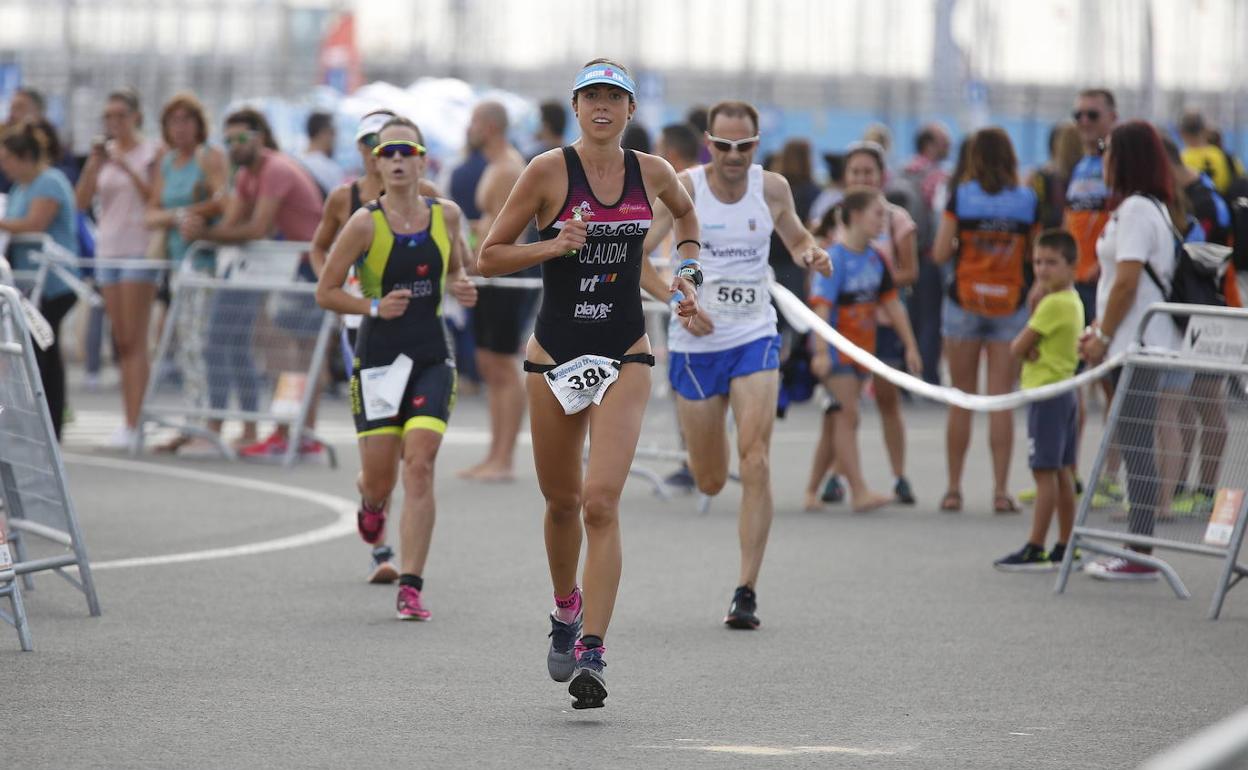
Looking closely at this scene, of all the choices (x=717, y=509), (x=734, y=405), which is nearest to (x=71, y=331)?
(x=717, y=509)

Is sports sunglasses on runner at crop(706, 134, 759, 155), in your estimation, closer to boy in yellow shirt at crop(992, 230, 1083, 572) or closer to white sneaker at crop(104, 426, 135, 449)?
boy in yellow shirt at crop(992, 230, 1083, 572)

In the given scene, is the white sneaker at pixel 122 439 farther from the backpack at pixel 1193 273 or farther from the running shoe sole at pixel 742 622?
the backpack at pixel 1193 273

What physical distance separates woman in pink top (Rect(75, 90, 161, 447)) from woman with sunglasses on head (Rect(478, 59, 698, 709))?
27.4 ft

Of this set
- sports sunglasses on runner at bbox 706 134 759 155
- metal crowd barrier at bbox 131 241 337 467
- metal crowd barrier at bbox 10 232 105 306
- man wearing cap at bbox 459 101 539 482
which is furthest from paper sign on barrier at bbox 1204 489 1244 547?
metal crowd barrier at bbox 10 232 105 306

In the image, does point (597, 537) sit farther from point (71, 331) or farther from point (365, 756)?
point (71, 331)

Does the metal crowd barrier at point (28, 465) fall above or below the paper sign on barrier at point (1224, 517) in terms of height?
above

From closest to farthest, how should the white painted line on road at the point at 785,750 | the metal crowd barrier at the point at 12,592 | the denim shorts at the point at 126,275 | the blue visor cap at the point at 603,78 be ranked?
the white painted line on road at the point at 785,750, the blue visor cap at the point at 603,78, the metal crowd barrier at the point at 12,592, the denim shorts at the point at 126,275

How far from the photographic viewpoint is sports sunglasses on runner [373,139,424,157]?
8805mm

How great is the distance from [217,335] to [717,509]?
4321 millimetres

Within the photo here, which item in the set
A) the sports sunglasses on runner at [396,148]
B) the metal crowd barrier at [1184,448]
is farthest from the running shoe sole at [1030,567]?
the sports sunglasses on runner at [396,148]

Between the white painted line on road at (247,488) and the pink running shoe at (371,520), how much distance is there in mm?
1134

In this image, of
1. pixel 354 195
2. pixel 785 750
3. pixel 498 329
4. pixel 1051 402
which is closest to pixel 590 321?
pixel 785 750

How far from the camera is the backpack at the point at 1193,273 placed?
9.79 m

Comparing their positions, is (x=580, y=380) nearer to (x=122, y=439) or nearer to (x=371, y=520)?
(x=371, y=520)
